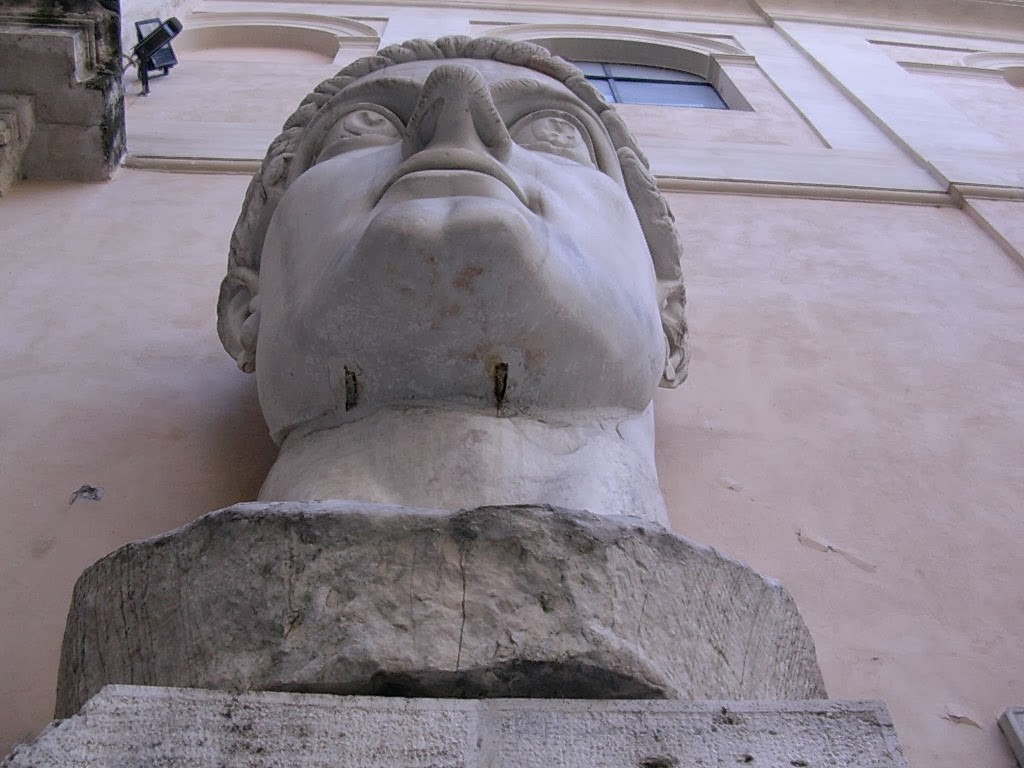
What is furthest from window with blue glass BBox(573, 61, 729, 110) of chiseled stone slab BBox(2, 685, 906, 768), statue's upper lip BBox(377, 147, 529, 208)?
chiseled stone slab BBox(2, 685, 906, 768)

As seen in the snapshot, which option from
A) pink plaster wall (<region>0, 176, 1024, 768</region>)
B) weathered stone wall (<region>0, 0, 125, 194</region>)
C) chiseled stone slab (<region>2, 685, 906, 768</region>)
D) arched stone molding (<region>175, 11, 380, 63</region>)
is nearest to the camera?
chiseled stone slab (<region>2, 685, 906, 768</region>)

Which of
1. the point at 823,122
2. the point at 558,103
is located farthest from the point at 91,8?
the point at 823,122

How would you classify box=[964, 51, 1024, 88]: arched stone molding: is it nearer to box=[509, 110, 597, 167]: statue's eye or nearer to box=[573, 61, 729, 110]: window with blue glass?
box=[573, 61, 729, 110]: window with blue glass

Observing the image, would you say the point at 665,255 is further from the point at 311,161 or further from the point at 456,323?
the point at 456,323

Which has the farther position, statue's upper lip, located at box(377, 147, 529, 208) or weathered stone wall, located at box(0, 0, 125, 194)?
weathered stone wall, located at box(0, 0, 125, 194)

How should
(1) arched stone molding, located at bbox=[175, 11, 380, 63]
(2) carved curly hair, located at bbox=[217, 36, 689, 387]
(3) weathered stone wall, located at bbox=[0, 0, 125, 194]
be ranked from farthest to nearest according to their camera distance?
(1) arched stone molding, located at bbox=[175, 11, 380, 63] → (3) weathered stone wall, located at bbox=[0, 0, 125, 194] → (2) carved curly hair, located at bbox=[217, 36, 689, 387]

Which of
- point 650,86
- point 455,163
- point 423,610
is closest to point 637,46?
point 650,86

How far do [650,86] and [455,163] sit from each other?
6.36 m

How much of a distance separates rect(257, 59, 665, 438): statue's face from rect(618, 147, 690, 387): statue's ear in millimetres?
430

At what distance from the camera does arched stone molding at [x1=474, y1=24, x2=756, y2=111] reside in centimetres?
819

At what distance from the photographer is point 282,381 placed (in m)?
2.09

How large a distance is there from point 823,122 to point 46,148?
14.5ft

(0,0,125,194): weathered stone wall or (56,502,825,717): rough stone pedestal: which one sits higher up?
(56,502,825,717): rough stone pedestal

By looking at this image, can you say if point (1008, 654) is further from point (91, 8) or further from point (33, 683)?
point (91, 8)
